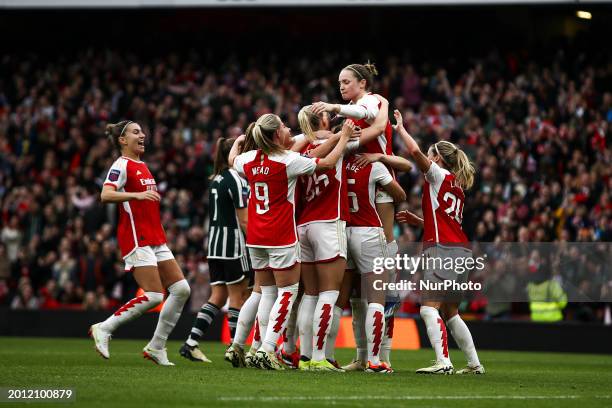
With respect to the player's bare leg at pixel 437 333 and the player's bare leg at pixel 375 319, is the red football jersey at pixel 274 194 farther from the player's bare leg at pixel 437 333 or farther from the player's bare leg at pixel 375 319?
the player's bare leg at pixel 437 333

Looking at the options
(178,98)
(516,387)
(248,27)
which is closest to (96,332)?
(516,387)

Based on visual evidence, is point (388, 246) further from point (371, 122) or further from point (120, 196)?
point (120, 196)

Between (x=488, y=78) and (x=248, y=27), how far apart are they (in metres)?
8.11

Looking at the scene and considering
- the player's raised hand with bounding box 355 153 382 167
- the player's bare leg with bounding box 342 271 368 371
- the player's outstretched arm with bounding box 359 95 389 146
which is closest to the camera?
the player's outstretched arm with bounding box 359 95 389 146

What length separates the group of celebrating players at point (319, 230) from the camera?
1018cm

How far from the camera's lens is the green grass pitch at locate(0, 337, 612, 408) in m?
7.65

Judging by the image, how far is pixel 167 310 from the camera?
1144 centimetres

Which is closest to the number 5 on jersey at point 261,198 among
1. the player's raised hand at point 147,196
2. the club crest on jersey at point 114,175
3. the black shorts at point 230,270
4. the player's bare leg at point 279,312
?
the player's bare leg at point 279,312

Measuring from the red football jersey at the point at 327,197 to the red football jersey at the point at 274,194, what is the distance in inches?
10.7

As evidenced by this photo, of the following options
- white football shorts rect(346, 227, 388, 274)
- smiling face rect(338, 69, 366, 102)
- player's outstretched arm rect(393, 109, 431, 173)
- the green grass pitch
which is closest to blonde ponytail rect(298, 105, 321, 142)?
smiling face rect(338, 69, 366, 102)

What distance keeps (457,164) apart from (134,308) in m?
3.55

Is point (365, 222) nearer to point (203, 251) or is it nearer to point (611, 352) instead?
point (611, 352)

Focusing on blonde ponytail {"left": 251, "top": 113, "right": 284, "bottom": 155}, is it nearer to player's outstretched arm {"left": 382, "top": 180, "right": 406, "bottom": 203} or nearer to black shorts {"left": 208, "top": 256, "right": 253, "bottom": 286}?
player's outstretched arm {"left": 382, "top": 180, "right": 406, "bottom": 203}

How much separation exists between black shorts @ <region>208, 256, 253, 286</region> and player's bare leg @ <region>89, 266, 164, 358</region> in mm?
1464
